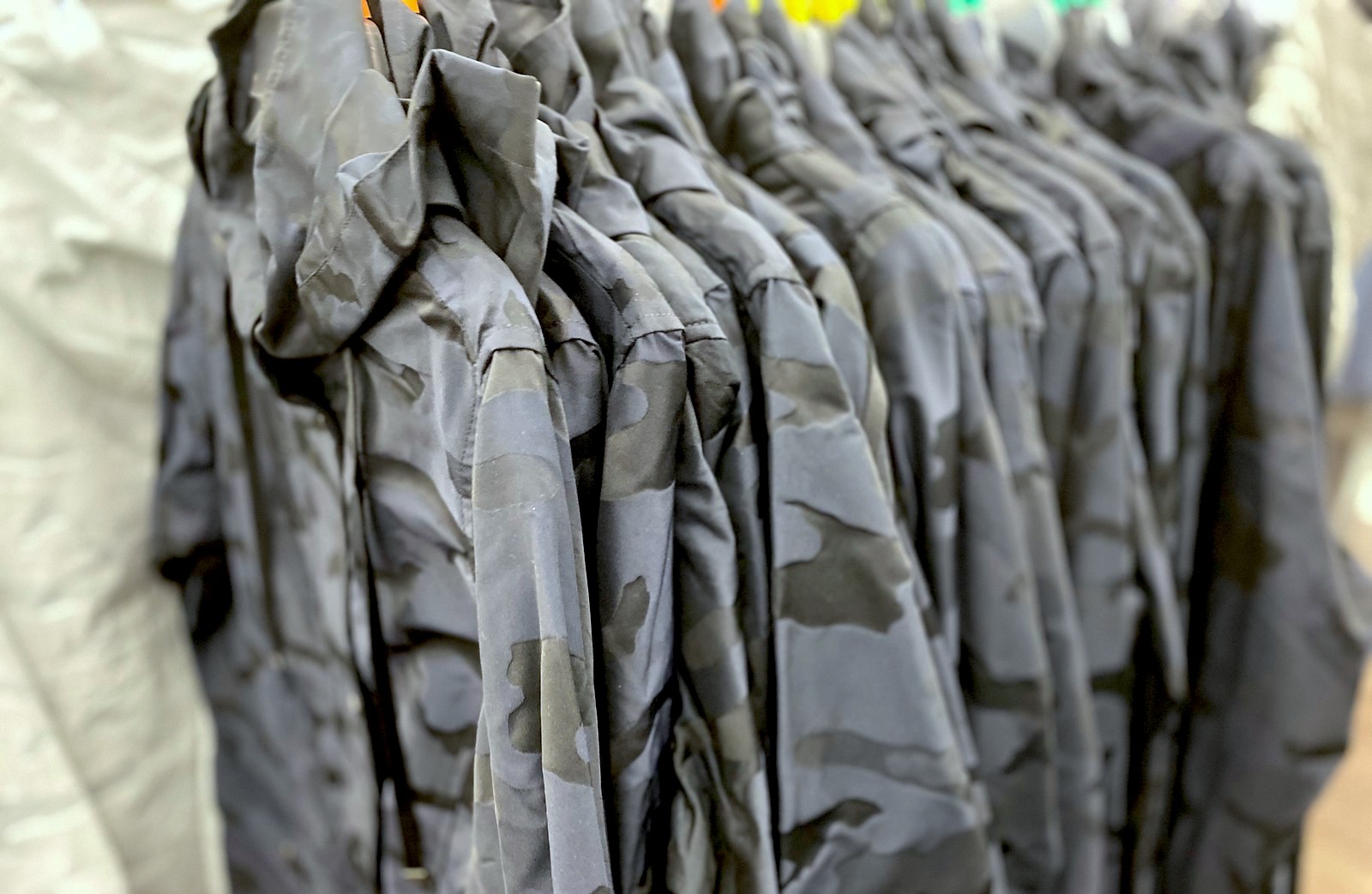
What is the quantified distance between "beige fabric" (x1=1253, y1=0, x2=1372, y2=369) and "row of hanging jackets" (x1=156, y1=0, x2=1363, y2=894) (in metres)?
0.09

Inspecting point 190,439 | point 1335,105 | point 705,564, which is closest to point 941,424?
point 705,564

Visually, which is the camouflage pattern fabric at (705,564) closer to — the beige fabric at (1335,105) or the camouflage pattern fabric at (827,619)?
the camouflage pattern fabric at (827,619)

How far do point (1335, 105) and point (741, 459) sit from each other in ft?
2.96

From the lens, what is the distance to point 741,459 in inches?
18.1

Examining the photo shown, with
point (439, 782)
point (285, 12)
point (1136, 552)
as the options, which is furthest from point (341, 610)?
point (1136, 552)

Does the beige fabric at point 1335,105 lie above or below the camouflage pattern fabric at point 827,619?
above

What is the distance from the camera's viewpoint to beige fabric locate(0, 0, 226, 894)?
0.60m

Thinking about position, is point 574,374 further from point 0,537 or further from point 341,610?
point 0,537

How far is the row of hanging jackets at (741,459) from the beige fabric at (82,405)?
50 mm

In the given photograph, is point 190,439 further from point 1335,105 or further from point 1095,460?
point 1335,105

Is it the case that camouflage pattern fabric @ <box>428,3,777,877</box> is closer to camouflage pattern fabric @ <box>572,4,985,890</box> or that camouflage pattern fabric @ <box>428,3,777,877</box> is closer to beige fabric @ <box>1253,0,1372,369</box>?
camouflage pattern fabric @ <box>572,4,985,890</box>

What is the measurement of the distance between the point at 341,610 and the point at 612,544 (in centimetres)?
27

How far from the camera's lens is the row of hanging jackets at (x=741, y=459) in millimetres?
393

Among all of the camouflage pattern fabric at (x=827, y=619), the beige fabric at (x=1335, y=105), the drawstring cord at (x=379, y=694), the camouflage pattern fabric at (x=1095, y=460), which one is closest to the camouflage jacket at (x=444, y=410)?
the drawstring cord at (x=379, y=694)
